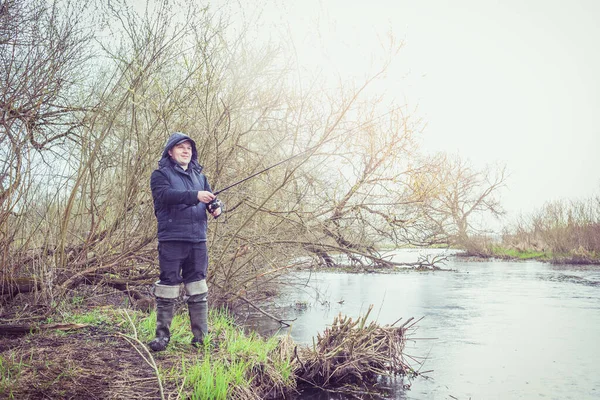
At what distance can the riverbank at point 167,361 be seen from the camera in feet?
10.5

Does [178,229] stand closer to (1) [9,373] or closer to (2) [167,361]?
(2) [167,361]

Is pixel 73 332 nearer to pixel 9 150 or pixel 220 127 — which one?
pixel 9 150

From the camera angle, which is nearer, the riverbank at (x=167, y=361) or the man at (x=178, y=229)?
the riverbank at (x=167, y=361)

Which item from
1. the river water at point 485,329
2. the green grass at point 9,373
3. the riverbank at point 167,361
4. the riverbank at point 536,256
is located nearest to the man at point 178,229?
the riverbank at point 167,361

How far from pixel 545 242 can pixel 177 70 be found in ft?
82.8

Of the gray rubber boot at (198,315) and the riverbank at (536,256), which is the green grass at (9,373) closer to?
the gray rubber boot at (198,315)

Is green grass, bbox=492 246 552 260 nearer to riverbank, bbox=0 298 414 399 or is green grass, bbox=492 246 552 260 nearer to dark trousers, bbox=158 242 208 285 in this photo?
riverbank, bbox=0 298 414 399

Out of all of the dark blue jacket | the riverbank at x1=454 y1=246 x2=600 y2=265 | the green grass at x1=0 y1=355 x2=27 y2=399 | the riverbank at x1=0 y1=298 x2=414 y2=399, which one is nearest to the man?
the dark blue jacket

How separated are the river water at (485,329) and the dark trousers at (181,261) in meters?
1.33

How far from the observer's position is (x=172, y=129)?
5.17 m

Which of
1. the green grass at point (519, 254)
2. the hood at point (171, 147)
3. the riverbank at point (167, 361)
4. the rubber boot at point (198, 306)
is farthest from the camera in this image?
the green grass at point (519, 254)

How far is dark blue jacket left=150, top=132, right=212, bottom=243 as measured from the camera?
369 cm

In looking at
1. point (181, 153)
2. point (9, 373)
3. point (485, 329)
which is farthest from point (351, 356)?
point (485, 329)

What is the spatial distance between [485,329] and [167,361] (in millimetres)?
5400
